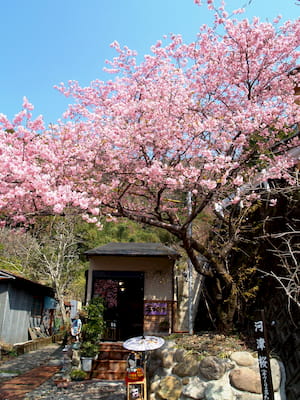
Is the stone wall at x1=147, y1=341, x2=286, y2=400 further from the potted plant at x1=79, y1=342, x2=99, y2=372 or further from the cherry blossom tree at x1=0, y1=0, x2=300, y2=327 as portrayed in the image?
the potted plant at x1=79, y1=342, x2=99, y2=372

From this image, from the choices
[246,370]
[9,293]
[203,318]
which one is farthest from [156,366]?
[9,293]

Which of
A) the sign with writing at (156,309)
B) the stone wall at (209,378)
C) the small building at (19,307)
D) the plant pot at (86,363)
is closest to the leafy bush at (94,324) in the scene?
the plant pot at (86,363)

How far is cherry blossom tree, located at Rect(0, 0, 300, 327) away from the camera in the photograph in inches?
233

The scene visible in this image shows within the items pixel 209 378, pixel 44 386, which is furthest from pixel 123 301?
pixel 209 378

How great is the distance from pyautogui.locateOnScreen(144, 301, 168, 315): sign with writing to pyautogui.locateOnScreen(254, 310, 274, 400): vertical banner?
23.1 feet

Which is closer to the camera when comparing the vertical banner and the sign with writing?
the vertical banner

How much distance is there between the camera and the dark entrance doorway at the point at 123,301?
11.2 meters

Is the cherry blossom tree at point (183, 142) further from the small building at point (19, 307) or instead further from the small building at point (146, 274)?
the small building at point (19, 307)

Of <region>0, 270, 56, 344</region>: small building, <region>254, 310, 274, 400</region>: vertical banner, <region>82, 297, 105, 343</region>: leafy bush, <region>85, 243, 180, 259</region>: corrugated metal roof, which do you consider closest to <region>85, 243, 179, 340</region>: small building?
<region>85, 243, 180, 259</region>: corrugated metal roof

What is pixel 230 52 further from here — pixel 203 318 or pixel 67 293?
pixel 67 293

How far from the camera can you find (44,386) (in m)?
7.23

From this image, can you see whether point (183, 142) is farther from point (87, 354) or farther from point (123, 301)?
point (123, 301)

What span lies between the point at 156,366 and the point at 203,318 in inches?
111

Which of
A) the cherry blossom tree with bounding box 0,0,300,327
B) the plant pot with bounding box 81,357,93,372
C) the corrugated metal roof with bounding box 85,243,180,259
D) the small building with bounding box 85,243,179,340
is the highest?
the cherry blossom tree with bounding box 0,0,300,327
